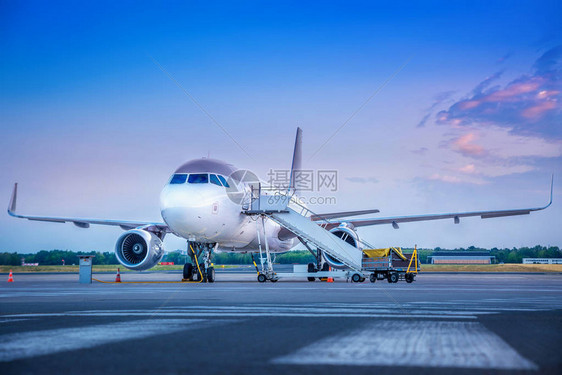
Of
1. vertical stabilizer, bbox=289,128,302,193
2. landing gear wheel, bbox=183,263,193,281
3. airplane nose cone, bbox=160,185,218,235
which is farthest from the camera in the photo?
vertical stabilizer, bbox=289,128,302,193

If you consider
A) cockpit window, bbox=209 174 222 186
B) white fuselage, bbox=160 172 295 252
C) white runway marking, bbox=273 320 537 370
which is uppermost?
cockpit window, bbox=209 174 222 186

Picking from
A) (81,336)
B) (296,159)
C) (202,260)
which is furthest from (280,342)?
(296,159)

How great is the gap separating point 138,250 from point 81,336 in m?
18.0

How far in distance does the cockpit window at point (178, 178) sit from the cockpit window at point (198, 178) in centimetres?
23

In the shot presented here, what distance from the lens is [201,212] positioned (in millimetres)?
19250

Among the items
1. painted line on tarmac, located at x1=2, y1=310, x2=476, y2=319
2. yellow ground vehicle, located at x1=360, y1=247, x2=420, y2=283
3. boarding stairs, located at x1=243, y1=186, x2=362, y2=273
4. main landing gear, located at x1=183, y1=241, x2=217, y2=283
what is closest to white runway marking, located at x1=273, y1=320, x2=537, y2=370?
painted line on tarmac, located at x1=2, y1=310, x2=476, y2=319

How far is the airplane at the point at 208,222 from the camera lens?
1939 cm

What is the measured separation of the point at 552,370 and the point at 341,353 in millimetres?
1476

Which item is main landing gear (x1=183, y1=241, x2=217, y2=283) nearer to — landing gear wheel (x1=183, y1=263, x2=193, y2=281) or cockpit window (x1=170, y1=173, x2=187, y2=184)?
landing gear wheel (x1=183, y1=263, x2=193, y2=281)

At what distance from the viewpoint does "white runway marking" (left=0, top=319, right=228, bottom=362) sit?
15.0ft

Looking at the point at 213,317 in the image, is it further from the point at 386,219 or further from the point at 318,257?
the point at 386,219

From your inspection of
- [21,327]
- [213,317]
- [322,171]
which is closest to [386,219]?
[322,171]

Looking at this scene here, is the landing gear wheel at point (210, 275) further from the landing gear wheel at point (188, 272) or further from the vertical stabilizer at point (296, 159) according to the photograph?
the vertical stabilizer at point (296, 159)

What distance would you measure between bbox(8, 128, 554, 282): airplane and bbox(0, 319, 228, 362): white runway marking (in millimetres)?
12386
